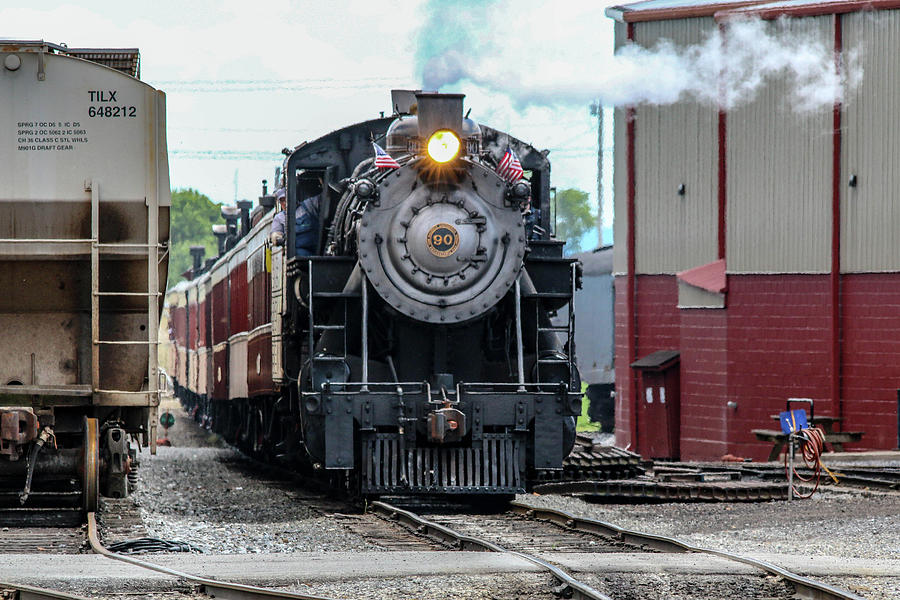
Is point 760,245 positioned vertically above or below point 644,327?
above

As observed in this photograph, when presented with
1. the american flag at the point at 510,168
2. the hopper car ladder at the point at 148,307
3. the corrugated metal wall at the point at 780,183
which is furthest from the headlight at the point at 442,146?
the corrugated metal wall at the point at 780,183

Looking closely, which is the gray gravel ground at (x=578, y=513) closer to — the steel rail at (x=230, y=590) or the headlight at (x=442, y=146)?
the steel rail at (x=230, y=590)

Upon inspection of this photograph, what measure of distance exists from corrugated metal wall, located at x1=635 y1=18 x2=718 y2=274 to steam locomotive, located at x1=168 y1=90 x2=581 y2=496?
13176 millimetres

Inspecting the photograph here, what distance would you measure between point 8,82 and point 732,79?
17770 millimetres

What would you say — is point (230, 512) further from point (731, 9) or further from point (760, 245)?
point (731, 9)

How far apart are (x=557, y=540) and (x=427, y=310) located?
3.11 metres

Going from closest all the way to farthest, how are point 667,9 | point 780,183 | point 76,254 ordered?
point 76,254
point 780,183
point 667,9

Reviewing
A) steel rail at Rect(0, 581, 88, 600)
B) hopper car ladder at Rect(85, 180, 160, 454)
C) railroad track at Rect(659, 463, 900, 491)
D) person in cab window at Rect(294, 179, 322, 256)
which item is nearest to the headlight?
person in cab window at Rect(294, 179, 322, 256)

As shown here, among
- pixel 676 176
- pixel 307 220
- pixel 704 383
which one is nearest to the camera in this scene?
pixel 307 220

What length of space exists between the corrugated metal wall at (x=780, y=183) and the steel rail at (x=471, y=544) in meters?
13.7

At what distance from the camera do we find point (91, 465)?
38.8 ft

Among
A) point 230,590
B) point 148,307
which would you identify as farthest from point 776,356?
point 230,590

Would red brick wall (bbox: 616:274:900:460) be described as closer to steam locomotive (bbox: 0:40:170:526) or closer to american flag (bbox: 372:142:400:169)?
american flag (bbox: 372:142:400:169)

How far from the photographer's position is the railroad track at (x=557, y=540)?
28.8ft
